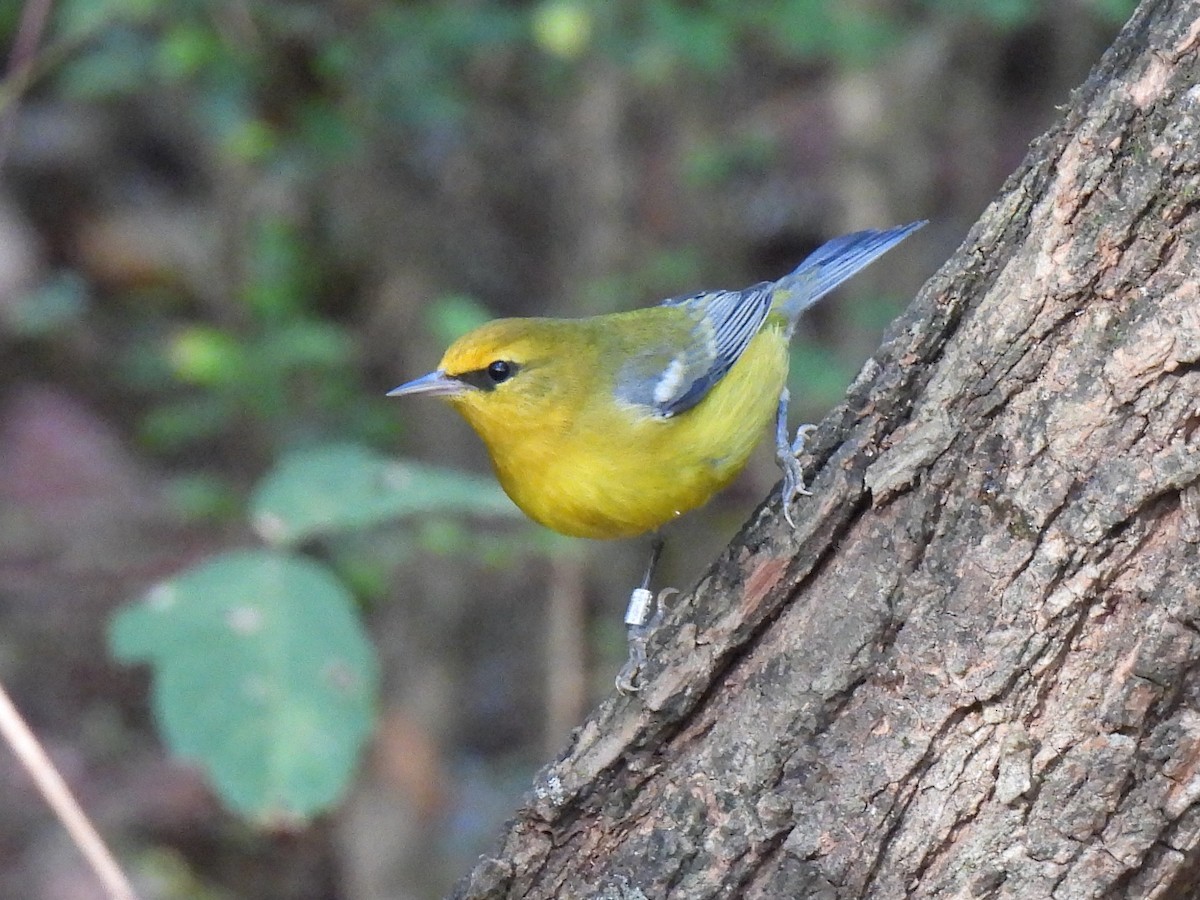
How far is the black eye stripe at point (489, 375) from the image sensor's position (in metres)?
3.44

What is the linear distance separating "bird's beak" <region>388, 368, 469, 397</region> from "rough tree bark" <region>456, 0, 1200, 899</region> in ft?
4.19

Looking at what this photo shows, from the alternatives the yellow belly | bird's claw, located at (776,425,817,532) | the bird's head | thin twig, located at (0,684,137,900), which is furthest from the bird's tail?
thin twig, located at (0,684,137,900)

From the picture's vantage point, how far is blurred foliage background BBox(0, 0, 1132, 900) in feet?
15.2

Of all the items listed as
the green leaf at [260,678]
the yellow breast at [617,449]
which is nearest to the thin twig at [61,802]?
the green leaf at [260,678]

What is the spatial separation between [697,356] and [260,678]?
1.40m

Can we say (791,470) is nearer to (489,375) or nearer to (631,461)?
(631,461)

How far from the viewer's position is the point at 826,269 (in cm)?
380

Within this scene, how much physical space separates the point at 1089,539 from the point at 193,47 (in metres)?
3.44

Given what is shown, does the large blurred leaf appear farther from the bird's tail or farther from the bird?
the bird's tail

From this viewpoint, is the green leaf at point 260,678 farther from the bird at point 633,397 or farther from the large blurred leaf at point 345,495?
the bird at point 633,397

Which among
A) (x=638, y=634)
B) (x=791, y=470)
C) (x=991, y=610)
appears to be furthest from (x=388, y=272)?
(x=991, y=610)

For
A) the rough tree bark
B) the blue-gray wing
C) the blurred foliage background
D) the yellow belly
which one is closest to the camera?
the rough tree bark

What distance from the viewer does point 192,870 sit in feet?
18.4

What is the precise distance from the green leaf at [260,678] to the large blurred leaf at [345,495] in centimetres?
15
